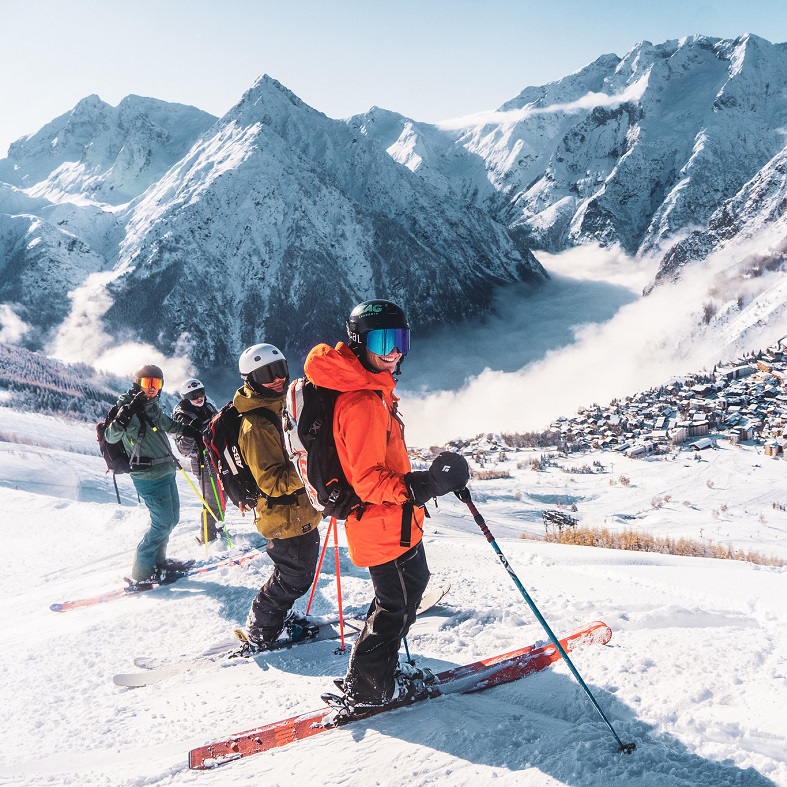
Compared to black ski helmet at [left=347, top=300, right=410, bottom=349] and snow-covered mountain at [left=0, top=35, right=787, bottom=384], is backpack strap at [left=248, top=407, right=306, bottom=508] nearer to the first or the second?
black ski helmet at [left=347, top=300, right=410, bottom=349]

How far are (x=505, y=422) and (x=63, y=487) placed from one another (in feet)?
284

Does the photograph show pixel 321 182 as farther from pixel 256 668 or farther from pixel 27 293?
pixel 256 668

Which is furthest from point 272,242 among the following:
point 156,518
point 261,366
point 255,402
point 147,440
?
point 255,402

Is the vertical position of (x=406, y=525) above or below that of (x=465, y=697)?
above

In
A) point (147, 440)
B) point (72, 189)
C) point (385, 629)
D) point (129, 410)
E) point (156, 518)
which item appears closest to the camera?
point (385, 629)

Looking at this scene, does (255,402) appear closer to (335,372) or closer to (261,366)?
(261,366)

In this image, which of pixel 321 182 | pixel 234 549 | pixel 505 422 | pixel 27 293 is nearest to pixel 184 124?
pixel 321 182

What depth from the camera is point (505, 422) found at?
9388cm

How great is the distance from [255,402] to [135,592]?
3554mm

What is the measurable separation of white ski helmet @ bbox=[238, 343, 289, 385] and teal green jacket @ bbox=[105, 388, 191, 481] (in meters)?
2.35

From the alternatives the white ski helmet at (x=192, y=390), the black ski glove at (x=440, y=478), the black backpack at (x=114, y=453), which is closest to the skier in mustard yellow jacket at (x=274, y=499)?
the black ski glove at (x=440, y=478)

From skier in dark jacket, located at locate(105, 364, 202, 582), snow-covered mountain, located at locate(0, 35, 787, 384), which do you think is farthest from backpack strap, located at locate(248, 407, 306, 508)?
snow-covered mountain, located at locate(0, 35, 787, 384)

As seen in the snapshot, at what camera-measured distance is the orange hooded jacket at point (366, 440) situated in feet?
9.93

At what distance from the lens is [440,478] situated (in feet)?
9.94
